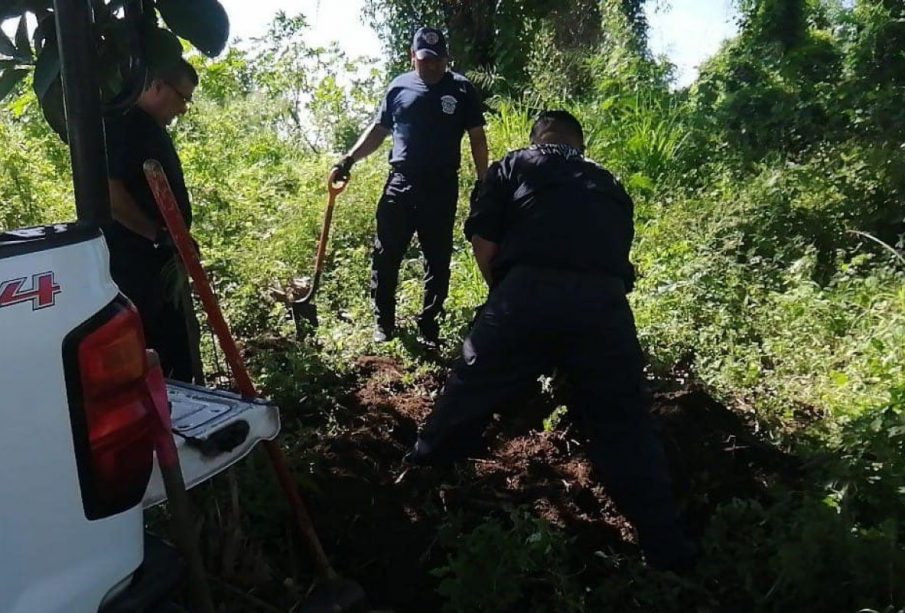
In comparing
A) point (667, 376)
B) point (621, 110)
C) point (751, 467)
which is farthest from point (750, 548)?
point (621, 110)

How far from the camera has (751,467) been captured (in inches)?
143

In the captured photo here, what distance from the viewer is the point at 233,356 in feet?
8.20

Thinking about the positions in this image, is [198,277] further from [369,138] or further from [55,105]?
[369,138]

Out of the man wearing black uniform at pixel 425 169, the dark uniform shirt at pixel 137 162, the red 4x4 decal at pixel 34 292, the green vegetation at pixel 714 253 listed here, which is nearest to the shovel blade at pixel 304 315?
the green vegetation at pixel 714 253

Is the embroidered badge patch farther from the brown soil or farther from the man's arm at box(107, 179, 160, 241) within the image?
the man's arm at box(107, 179, 160, 241)

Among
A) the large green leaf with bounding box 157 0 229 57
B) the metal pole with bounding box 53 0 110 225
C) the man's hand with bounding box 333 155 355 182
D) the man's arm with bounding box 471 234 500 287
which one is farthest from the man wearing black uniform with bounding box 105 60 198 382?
the man's hand with bounding box 333 155 355 182

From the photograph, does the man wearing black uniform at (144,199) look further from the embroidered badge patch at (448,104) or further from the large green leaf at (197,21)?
the embroidered badge patch at (448,104)

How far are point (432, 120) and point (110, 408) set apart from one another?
12.9ft

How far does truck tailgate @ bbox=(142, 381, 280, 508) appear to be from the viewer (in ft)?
6.75

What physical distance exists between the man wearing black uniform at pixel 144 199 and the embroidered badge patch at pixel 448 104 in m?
1.93

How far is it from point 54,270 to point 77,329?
11 cm

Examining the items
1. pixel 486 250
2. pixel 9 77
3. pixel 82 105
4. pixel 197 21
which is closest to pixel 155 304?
pixel 9 77

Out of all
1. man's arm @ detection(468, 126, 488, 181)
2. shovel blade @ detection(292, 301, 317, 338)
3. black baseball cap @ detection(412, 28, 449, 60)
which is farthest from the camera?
shovel blade @ detection(292, 301, 317, 338)

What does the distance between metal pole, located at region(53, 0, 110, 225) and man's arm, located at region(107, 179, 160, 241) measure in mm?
1673
